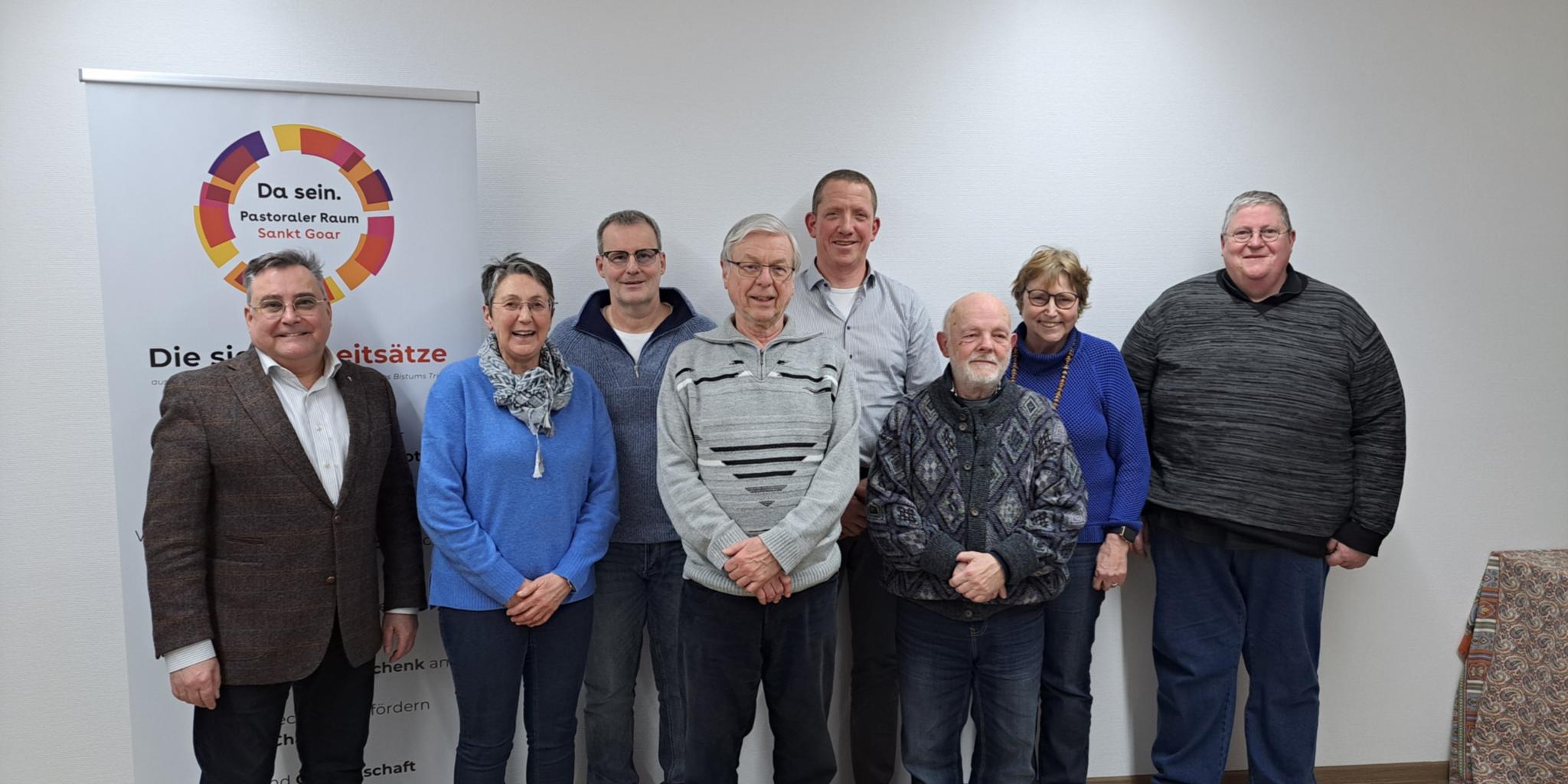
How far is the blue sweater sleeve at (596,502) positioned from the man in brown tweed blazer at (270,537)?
1.75 feet

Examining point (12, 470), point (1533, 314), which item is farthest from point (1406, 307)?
point (12, 470)

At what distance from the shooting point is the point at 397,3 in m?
2.55

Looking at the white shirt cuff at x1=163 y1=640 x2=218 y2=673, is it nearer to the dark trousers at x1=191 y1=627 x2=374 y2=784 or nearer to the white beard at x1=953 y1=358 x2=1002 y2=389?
the dark trousers at x1=191 y1=627 x2=374 y2=784

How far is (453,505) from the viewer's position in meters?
1.99

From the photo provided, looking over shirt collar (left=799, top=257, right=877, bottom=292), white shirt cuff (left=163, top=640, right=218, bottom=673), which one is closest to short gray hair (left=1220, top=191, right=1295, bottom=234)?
shirt collar (left=799, top=257, right=877, bottom=292)

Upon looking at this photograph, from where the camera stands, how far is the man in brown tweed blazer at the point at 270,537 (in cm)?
188

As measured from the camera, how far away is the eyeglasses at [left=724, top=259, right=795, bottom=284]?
77.6 inches

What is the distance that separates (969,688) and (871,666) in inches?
18.3

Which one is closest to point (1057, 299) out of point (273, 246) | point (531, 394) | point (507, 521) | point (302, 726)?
point (531, 394)

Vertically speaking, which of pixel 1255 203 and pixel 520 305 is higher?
pixel 1255 203

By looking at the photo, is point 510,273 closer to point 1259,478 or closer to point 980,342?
point 980,342

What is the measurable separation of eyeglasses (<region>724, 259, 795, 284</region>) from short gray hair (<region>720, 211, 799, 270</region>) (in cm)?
3

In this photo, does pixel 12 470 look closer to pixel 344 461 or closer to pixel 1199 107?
pixel 344 461

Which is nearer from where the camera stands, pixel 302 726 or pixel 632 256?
pixel 302 726
